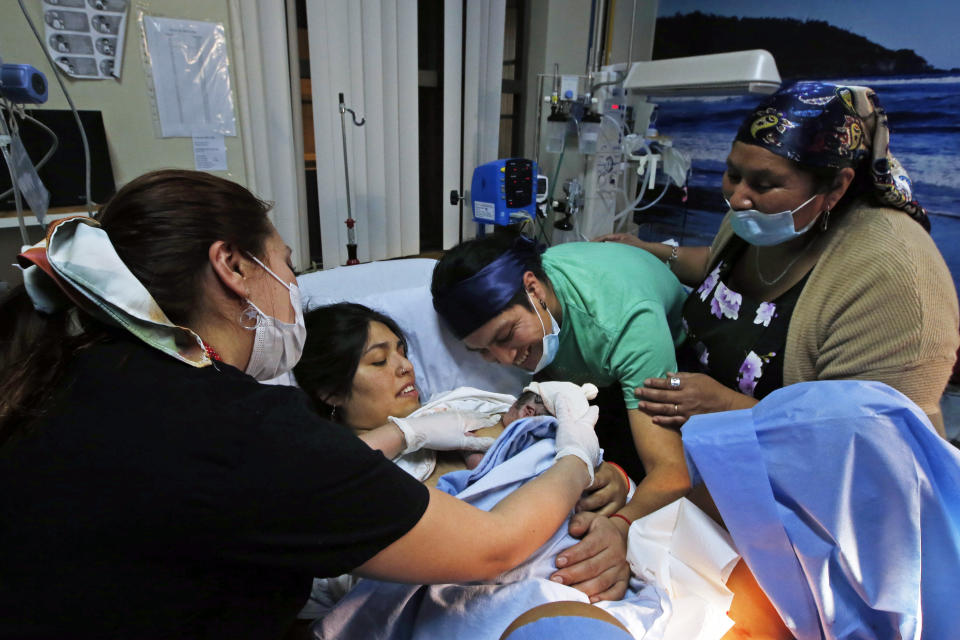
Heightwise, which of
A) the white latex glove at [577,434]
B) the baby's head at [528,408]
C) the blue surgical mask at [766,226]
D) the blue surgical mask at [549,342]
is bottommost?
the baby's head at [528,408]

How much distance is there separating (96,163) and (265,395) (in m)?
1.95

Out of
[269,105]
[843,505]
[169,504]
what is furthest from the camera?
[269,105]

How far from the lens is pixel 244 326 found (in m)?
0.93

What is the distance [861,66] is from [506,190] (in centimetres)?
171

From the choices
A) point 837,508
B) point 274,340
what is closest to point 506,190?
point 274,340

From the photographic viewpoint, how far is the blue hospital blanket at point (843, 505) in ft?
2.40

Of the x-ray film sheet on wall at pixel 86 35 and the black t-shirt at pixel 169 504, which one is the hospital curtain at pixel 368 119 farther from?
the black t-shirt at pixel 169 504

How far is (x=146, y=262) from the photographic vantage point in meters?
0.77

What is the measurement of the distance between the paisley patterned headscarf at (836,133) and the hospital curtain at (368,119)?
197 centimetres

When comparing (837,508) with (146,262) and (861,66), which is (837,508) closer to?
(146,262)

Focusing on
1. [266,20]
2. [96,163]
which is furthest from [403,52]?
[96,163]

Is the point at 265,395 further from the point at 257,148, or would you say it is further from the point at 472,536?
the point at 257,148

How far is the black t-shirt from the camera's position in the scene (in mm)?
617

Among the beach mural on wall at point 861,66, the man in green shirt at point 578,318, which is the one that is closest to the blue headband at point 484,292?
the man in green shirt at point 578,318
